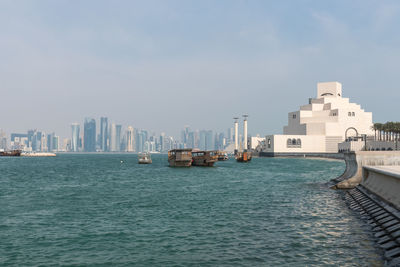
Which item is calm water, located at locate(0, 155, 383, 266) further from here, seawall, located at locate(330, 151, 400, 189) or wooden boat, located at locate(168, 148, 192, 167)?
wooden boat, located at locate(168, 148, 192, 167)

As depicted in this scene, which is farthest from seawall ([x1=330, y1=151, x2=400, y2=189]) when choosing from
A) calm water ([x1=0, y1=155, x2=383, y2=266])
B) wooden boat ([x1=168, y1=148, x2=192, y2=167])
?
wooden boat ([x1=168, y1=148, x2=192, y2=167])

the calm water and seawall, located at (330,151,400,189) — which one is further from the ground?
seawall, located at (330,151,400,189)

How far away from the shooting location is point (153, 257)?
16.9 metres

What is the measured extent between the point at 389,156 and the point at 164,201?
23653 mm

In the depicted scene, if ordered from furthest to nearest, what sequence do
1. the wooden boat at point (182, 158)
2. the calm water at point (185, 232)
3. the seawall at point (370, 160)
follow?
the wooden boat at point (182, 158) < the seawall at point (370, 160) < the calm water at point (185, 232)

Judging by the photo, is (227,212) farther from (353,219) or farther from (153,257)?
(153,257)

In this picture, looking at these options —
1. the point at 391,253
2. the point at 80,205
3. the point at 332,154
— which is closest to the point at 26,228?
the point at 80,205

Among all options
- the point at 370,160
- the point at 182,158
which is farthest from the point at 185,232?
the point at 182,158

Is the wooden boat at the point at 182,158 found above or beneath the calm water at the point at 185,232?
above

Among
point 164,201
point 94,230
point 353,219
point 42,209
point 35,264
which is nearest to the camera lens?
point 35,264

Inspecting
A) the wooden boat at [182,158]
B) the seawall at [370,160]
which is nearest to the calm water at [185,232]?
the seawall at [370,160]

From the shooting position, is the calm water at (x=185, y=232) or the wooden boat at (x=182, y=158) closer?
the calm water at (x=185, y=232)

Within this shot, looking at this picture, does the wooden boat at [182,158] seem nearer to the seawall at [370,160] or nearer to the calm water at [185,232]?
the seawall at [370,160]

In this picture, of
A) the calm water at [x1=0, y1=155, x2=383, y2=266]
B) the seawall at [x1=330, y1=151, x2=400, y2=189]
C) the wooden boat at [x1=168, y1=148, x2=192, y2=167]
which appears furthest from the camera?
the wooden boat at [x1=168, y1=148, x2=192, y2=167]
